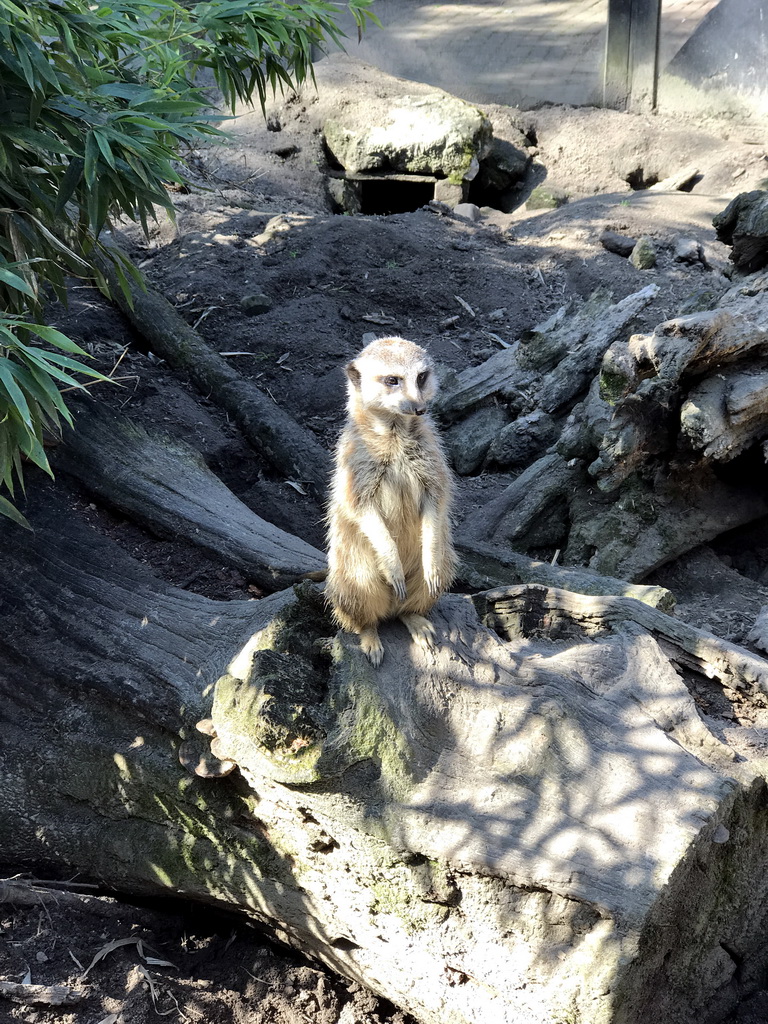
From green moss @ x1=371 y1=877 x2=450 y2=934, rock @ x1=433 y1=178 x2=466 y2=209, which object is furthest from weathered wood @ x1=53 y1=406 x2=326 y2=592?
rock @ x1=433 y1=178 x2=466 y2=209

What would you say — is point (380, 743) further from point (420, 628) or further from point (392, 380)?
point (392, 380)

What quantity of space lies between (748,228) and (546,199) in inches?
195

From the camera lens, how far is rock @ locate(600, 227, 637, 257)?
707 centimetres

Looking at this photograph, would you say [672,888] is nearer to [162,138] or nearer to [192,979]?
[192,979]

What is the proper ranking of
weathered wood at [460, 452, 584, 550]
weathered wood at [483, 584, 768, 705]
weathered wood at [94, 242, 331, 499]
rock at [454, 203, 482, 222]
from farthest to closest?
rock at [454, 203, 482, 222] < weathered wood at [94, 242, 331, 499] < weathered wood at [460, 452, 584, 550] < weathered wood at [483, 584, 768, 705]

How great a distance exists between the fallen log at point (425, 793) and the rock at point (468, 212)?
6.03 metres

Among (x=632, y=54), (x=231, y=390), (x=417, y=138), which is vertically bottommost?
(x=231, y=390)

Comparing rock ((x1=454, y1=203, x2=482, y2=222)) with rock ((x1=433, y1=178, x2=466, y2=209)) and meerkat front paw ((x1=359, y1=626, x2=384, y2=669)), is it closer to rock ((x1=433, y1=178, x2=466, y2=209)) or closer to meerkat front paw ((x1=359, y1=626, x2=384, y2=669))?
rock ((x1=433, y1=178, x2=466, y2=209))

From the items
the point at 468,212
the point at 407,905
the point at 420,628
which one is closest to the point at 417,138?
the point at 468,212

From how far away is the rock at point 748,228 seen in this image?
168 inches

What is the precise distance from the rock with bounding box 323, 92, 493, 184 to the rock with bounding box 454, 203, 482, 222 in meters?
0.62

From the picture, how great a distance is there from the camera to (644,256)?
6.71 m

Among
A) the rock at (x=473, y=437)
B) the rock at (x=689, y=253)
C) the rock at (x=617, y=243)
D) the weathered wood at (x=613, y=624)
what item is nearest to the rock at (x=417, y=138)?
the rock at (x=617, y=243)

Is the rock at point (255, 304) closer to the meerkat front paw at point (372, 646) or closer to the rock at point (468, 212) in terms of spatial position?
the rock at point (468, 212)
